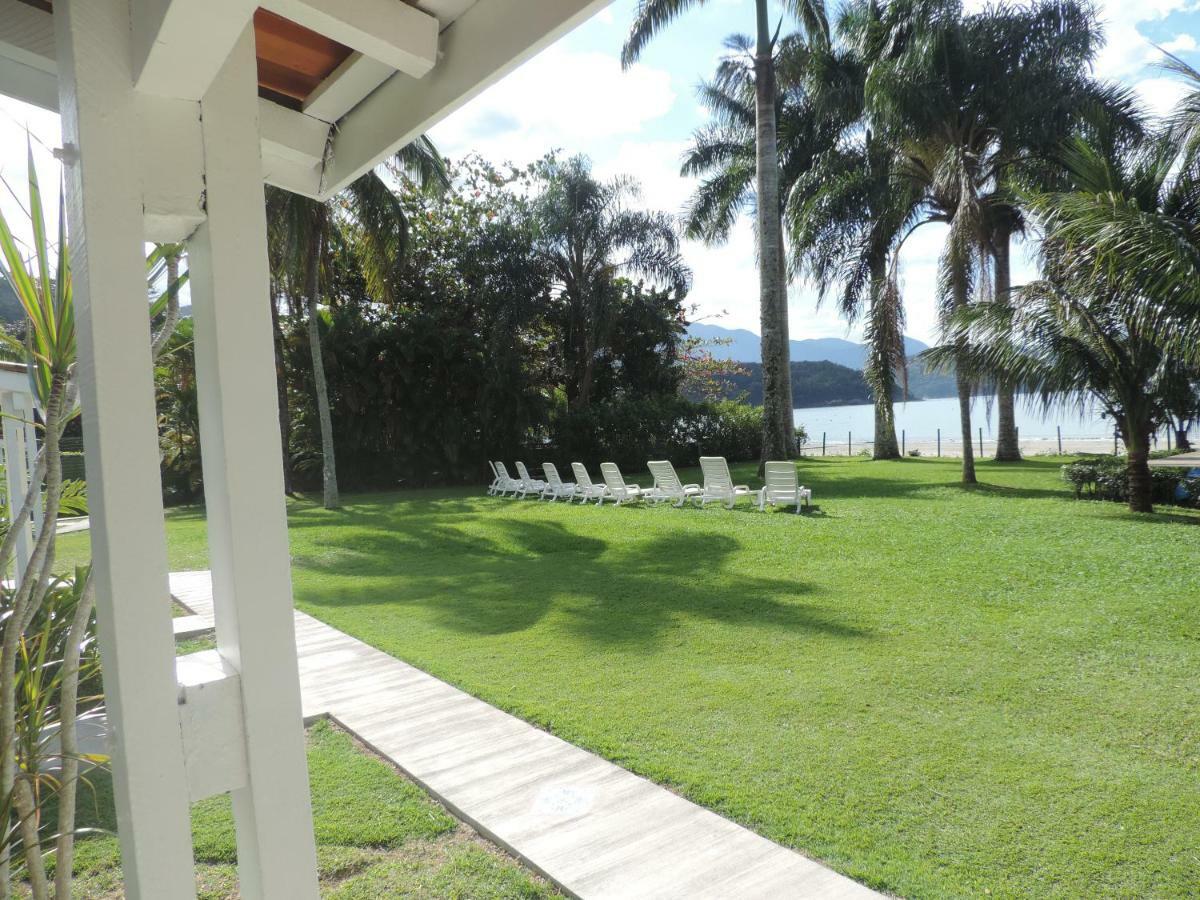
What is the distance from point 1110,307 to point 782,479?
17.2 feet

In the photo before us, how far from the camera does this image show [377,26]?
5.05 ft

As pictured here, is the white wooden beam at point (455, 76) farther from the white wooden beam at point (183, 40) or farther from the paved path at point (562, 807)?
the paved path at point (562, 807)

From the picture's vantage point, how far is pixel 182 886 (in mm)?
1459

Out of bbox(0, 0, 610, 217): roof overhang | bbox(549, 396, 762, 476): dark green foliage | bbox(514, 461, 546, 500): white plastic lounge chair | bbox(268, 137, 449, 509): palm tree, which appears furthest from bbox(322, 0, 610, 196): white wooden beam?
bbox(549, 396, 762, 476): dark green foliage

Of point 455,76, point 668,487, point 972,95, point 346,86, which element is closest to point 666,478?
point 668,487

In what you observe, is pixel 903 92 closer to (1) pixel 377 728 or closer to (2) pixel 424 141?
(2) pixel 424 141

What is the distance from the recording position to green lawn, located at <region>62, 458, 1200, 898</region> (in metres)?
3.50

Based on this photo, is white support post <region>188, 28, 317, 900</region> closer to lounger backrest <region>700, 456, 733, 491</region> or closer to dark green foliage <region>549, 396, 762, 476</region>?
lounger backrest <region>700, 456, 733, 491</region>

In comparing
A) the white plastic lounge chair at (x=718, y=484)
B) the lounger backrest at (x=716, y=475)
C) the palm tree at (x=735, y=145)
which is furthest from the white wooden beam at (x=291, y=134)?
the palm tree at (x=735, y=145)

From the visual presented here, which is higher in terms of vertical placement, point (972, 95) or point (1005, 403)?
point (972, 95)

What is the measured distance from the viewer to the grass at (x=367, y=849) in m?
3.13

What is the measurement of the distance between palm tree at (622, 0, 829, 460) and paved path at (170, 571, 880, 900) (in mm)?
13911

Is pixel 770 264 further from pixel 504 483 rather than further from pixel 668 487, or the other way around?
pixel 504 483

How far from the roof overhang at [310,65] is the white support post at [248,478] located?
6 cm
